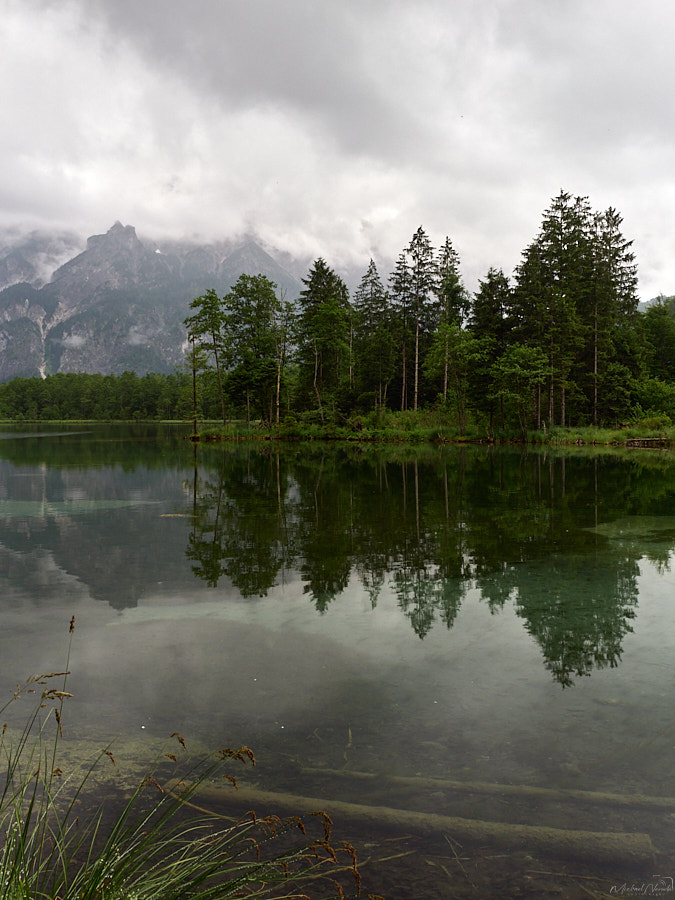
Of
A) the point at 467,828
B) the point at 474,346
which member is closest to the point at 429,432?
the point at 474,346

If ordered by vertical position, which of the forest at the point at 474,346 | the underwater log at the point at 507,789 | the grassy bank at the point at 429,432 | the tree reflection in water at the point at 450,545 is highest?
the forest at the point at 474,346

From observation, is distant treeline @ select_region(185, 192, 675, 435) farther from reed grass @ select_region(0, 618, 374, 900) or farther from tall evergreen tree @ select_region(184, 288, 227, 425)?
reed grass @ select_region(0, 618, 374, 900)

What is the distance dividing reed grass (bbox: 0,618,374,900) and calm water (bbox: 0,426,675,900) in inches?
11.3

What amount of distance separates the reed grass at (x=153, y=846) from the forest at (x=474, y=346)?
4107 centimetres

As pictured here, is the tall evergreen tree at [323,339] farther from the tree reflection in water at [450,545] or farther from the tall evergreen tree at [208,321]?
the tree reflection in water at [450,545]

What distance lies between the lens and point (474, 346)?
46375mm

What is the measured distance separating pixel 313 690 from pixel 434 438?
43593 millimetres

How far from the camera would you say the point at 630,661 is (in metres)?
5.24

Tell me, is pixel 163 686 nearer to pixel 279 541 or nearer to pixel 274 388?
pixel 279 541

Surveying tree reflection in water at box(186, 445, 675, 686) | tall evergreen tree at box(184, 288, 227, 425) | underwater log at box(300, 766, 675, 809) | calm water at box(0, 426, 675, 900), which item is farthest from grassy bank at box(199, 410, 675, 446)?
underwater log at box(300, 766, 675, 809)

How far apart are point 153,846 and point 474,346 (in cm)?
Result: 4694

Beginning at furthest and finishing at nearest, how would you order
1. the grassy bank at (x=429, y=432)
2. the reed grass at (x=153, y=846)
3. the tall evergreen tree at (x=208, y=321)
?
the tall evergreen tree at (x=208, y=321) < the grassy bank at (x=429, y=432) < the reed grass at (x=153, y=846)

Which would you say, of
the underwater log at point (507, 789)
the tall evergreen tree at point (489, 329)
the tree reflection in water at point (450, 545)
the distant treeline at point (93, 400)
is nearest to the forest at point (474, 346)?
the tall evergreen tree at point (489, 329)

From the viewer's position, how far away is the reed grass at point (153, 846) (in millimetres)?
1988
